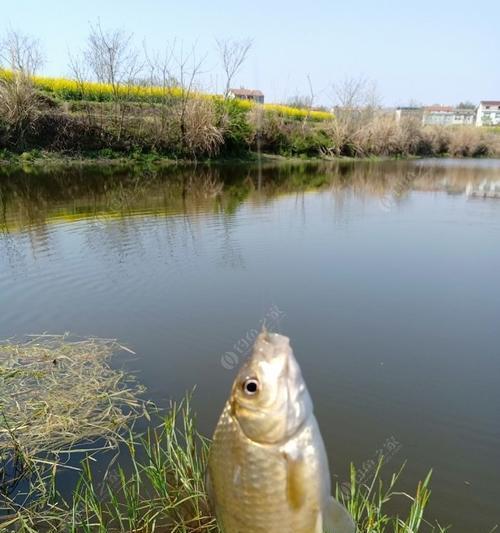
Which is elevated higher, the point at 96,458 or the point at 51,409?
the point at 51,409

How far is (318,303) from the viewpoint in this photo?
24.9ft

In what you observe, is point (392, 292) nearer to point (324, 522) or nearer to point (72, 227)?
point (324, 522)

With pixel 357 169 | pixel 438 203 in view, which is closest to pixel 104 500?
pixel 438 203

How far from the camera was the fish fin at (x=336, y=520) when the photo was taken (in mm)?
1624

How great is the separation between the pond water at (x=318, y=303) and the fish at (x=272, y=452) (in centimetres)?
269

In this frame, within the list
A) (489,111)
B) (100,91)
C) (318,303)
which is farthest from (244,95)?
(489,111)

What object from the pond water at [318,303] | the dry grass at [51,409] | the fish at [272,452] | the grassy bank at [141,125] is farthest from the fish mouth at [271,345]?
the grassy bank at [141,125]

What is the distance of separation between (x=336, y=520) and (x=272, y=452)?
41cm

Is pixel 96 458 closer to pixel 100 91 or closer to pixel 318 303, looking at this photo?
pixel 318 303

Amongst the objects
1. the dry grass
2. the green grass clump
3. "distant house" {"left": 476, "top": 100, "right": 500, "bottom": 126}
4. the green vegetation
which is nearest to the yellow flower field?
the dry grass

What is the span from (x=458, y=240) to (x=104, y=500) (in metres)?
10.6

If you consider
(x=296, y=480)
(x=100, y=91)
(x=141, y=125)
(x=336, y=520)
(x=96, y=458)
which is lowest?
(x=96, y=458)

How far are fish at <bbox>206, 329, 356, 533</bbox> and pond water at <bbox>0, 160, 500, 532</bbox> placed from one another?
106 inches

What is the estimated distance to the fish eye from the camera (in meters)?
1.47
